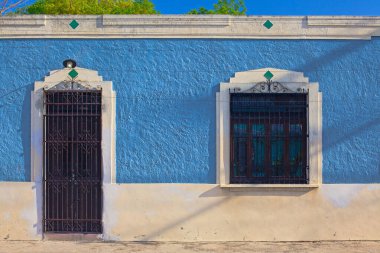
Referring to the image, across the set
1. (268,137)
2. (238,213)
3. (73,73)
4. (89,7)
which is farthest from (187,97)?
(89,7)

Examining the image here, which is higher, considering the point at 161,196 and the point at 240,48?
the point at 240,48

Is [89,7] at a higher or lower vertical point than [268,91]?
higher

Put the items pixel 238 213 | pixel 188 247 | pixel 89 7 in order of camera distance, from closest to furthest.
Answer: pixel 188 247 < pixel 238 213 < pixel 89 7

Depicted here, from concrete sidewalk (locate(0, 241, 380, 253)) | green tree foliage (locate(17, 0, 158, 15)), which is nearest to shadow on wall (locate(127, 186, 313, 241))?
concrete sidewalk (locate(0, 241, 380, 253))

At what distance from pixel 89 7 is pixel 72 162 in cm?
1091

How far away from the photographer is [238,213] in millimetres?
7516

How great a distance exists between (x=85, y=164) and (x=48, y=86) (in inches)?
53.2

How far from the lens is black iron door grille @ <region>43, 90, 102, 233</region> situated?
24.8 feet

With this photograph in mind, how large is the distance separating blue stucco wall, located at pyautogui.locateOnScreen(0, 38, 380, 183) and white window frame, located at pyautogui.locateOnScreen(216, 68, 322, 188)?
0.10 meters

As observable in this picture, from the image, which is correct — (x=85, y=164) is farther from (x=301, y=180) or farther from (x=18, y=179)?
(x=301, y=180)

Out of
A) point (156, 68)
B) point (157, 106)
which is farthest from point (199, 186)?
point (156, 68)

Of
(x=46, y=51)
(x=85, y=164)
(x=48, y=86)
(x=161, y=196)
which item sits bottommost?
(x=161, y=196)

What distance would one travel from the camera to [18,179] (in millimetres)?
7582

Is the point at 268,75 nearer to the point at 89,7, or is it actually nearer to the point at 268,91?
the point at 268,91
